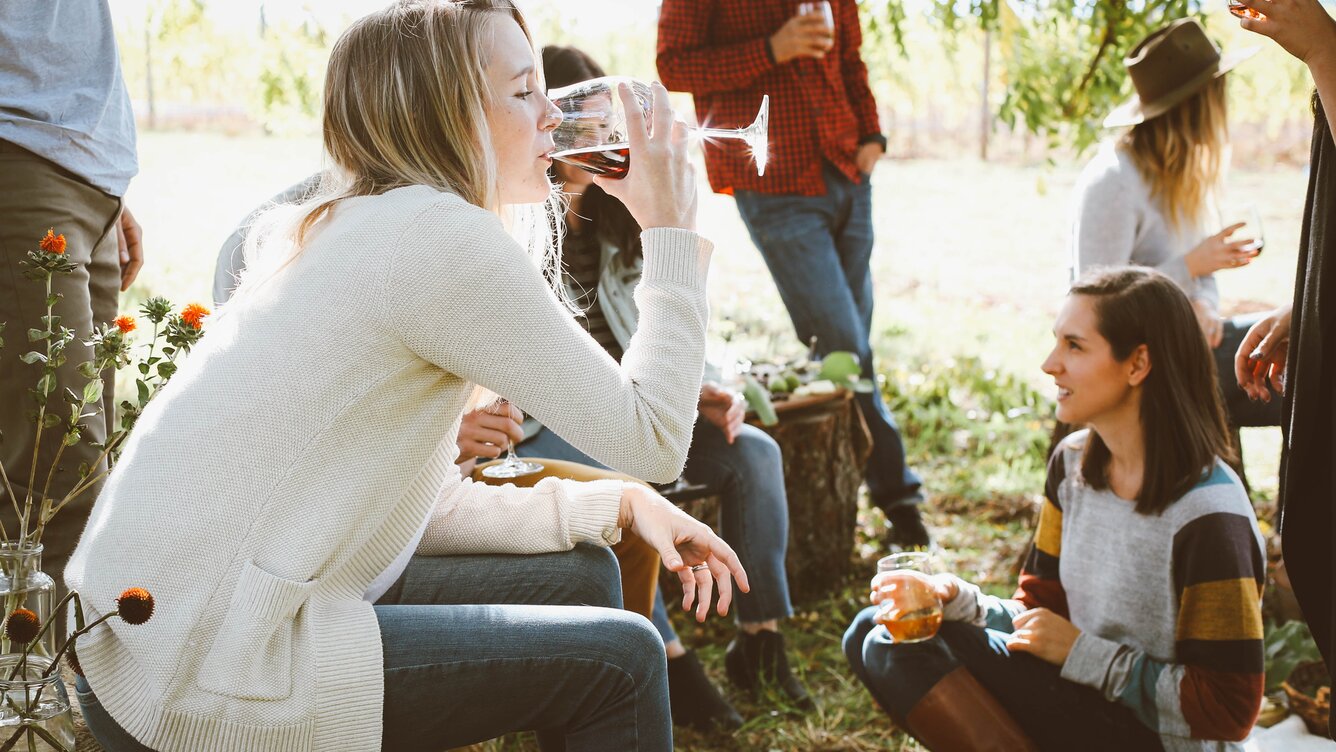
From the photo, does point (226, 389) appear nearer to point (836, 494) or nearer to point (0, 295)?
point (0, 295)

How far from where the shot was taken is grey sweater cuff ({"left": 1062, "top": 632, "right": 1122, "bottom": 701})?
215 cm

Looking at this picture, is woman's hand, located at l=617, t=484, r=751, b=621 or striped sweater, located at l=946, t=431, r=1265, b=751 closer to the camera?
woman's hand, located at l=617, t=484, r=751, b=621

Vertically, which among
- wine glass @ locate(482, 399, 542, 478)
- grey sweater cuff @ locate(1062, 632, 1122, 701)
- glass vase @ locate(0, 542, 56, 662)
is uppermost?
glass vase @ locate(0, 542, 56, 662)

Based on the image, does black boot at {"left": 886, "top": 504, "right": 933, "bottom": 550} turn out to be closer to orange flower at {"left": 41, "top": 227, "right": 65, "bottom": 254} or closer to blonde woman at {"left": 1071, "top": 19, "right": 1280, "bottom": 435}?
blonde woman at {"left": 1071, "top": 19, "right": 1280, "bottom": 435}

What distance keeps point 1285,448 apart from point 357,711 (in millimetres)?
1346

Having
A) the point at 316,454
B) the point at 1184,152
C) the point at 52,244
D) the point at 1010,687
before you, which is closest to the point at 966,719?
the point at 1010,687

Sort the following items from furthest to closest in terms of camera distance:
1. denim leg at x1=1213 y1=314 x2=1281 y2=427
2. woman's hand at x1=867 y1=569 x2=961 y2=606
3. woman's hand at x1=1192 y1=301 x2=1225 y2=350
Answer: woman's hand at x1=1192 y1=301 x2=1225 y2=350 → denim leg at x1=1213 y1=314 x2=1281 y2=427 → woman's hand at x1=867 y1=569 x2=961 y2=606

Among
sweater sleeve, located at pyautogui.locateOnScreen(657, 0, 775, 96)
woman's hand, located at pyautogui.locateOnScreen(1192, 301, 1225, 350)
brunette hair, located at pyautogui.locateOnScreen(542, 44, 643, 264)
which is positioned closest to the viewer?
brunette hair, located at pyautogui.locateOnScreen(542, 44, 643, 264)

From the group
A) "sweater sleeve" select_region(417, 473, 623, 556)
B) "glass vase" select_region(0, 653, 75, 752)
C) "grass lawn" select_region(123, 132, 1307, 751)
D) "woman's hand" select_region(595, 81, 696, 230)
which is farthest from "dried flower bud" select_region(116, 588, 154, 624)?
"grass lawn" select_region(123, 132, 1307, 751)

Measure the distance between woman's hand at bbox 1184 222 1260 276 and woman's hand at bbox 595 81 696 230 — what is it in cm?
208

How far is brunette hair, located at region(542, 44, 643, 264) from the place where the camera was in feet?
9.36

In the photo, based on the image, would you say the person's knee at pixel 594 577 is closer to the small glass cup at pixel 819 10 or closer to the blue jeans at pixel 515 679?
the blue jeans at pixel 515 679

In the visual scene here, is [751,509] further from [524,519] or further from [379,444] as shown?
[379,444]

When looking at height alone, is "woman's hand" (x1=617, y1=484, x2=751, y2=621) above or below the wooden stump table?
above
